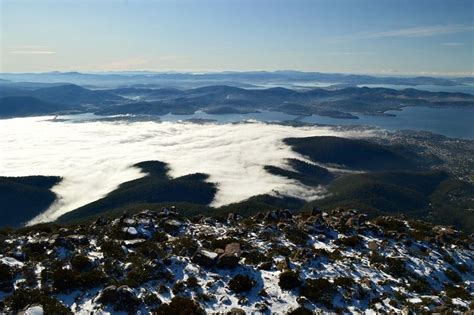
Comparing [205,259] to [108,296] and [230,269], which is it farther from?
[108,296]

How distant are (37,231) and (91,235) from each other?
11727 mm

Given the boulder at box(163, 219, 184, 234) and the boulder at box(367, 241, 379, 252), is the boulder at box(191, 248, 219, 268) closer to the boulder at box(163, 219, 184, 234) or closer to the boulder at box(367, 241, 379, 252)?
the boulder at box(163, 219, 184, 234)

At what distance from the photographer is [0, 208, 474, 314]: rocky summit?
42.3 m

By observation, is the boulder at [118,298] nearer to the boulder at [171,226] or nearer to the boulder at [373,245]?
the boulder at [171,226]

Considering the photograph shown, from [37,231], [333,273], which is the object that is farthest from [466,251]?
[37,231]

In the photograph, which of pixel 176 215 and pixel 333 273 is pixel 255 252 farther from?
pixel 176 215

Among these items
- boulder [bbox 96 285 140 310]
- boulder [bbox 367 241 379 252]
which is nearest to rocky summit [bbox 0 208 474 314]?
boulder [bbox 96 285 140 310]

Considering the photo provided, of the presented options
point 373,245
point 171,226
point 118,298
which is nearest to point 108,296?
point 118,298

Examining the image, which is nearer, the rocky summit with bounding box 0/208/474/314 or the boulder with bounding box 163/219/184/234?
the rocky summit with bounding box 0/208/474/314

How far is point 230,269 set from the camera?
49781 mm

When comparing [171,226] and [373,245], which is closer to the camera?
[373,245]

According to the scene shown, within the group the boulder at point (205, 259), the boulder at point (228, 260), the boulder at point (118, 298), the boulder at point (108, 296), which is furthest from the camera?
the boulder at point (205, 259)

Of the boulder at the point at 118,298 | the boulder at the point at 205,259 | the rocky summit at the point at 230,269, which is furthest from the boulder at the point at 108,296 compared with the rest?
the boulder at the point at 205,259

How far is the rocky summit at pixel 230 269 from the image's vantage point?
42.3 metres
